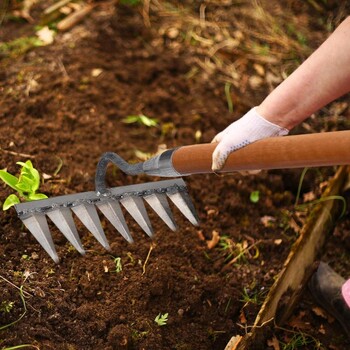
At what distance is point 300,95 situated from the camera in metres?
1.94

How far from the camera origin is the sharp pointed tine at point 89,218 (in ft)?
6.85

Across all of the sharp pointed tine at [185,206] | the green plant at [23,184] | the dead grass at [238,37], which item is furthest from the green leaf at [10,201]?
the dead grass at [238,37]

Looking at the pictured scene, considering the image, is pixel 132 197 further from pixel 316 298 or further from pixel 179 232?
pixel 316 298

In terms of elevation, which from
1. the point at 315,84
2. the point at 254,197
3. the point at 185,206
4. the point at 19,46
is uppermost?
the point at 19,46

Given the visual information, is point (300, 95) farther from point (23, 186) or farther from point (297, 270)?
point (23, 186)

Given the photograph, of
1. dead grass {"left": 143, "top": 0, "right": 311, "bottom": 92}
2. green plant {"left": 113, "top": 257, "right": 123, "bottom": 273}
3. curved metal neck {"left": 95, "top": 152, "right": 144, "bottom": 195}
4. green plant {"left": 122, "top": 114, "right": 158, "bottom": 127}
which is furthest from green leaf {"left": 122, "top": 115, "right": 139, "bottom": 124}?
green plant {"left": 113, "top": 257, "right": 123, "bottom": 273}

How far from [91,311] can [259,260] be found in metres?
0.87

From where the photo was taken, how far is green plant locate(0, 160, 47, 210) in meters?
2.12

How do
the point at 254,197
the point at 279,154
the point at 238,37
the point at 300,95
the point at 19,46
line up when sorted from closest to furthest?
the point at 279,154 < the point at 300,95 < the point at 254,197 < the point at 19,46 < the point at 238,37

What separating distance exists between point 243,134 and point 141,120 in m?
1.05

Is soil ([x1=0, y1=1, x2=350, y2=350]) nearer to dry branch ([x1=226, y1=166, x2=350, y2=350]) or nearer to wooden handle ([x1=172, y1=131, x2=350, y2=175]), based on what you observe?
dry branch ([x1=226, y1=166, x2=350, y2=350])

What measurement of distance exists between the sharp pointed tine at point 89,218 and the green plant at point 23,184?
0.18m

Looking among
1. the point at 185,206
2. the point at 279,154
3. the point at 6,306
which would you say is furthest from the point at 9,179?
the point at 279,154

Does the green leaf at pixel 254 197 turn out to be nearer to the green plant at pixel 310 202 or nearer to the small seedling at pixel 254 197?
the small seedling at pixel 254 197
